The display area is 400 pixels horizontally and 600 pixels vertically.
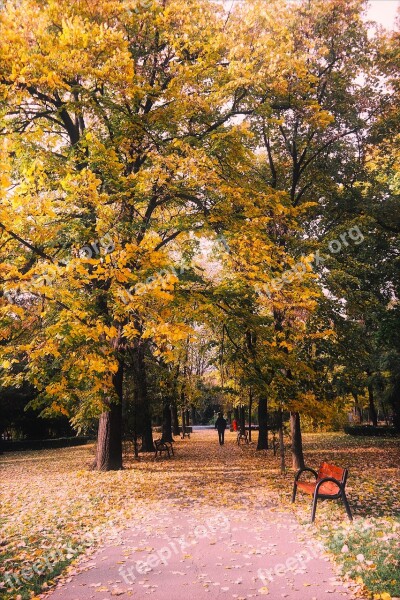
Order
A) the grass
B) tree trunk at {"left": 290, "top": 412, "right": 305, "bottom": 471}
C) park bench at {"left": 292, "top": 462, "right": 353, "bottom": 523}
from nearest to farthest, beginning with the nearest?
the grass
park bench at {"left": 292, "top": 462, "right": 353, "bottom": 523}
tree trunk at {"left": 290, "top": 412, "right": 305, "bottom": 471}

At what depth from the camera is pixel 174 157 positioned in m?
9.92

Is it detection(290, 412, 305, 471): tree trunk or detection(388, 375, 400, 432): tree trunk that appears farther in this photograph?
detection(388, 375, 400, 432): tree trunk

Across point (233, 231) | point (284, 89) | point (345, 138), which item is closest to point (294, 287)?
point (233, 231)

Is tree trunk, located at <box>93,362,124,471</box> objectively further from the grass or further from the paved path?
the paved path

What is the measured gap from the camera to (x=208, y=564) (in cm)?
529

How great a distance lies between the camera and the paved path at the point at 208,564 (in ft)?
14.9

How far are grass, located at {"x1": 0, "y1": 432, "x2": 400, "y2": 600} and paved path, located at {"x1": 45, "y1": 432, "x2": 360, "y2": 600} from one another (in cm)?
25

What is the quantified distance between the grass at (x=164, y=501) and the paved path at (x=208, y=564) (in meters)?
0.25

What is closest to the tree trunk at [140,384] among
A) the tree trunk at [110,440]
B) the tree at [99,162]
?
the tree trunk at [110,440]

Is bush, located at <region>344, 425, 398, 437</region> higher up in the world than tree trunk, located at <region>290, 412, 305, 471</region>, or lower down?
lower down

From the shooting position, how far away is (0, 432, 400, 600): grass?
508 cm

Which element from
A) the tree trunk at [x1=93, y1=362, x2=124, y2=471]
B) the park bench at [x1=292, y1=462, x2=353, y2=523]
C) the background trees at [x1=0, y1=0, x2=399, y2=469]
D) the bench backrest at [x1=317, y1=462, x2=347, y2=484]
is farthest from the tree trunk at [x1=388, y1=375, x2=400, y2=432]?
the park bench at [x1=292, y1=462, x2=353, y2=523]

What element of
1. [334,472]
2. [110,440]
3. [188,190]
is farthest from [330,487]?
[110,440]

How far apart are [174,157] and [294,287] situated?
3725 mm
